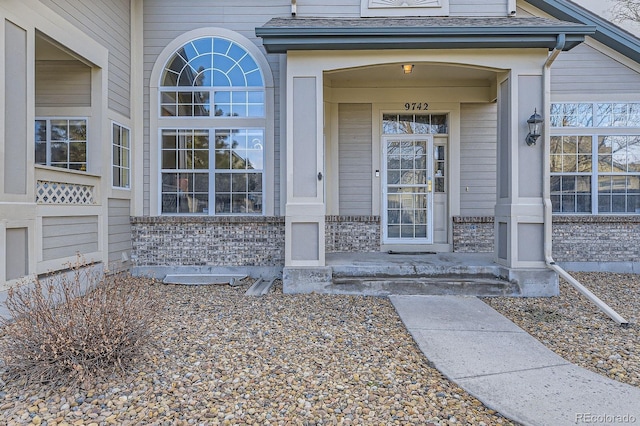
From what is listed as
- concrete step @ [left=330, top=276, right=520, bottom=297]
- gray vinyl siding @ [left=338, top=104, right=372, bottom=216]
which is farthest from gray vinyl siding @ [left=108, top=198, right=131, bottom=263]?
gray vinyl siding @ [left=338, top=104, right=372, bottom=216]

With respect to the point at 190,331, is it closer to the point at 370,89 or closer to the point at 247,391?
the point at 247,391

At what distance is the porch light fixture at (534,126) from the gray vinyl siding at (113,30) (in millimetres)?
6177

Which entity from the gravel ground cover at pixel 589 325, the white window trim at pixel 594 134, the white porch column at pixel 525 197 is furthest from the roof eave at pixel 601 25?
the gravel ground cover at pixel 589 325

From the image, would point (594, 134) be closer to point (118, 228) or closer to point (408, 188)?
point (408, 188)

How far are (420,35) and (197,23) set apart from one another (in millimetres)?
3861

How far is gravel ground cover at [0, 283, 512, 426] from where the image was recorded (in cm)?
228

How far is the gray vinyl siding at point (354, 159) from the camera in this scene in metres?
7.12

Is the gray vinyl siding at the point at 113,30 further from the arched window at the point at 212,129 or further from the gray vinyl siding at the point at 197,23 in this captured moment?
the arched window at the point at 212,129

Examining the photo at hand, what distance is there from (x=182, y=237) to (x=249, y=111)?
2.45 metres

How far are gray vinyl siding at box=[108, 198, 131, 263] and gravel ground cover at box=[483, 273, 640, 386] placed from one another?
5.62 m

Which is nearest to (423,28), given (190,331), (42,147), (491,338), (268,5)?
(268,5)

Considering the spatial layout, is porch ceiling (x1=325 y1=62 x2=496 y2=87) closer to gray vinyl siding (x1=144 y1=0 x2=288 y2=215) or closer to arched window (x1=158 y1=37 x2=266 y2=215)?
gray vinyl siding (x1=144 y1=0 x2=288 y2=215)

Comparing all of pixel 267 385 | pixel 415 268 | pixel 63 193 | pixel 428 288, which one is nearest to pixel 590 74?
pixel 415 268

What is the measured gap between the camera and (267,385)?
8.70ft
